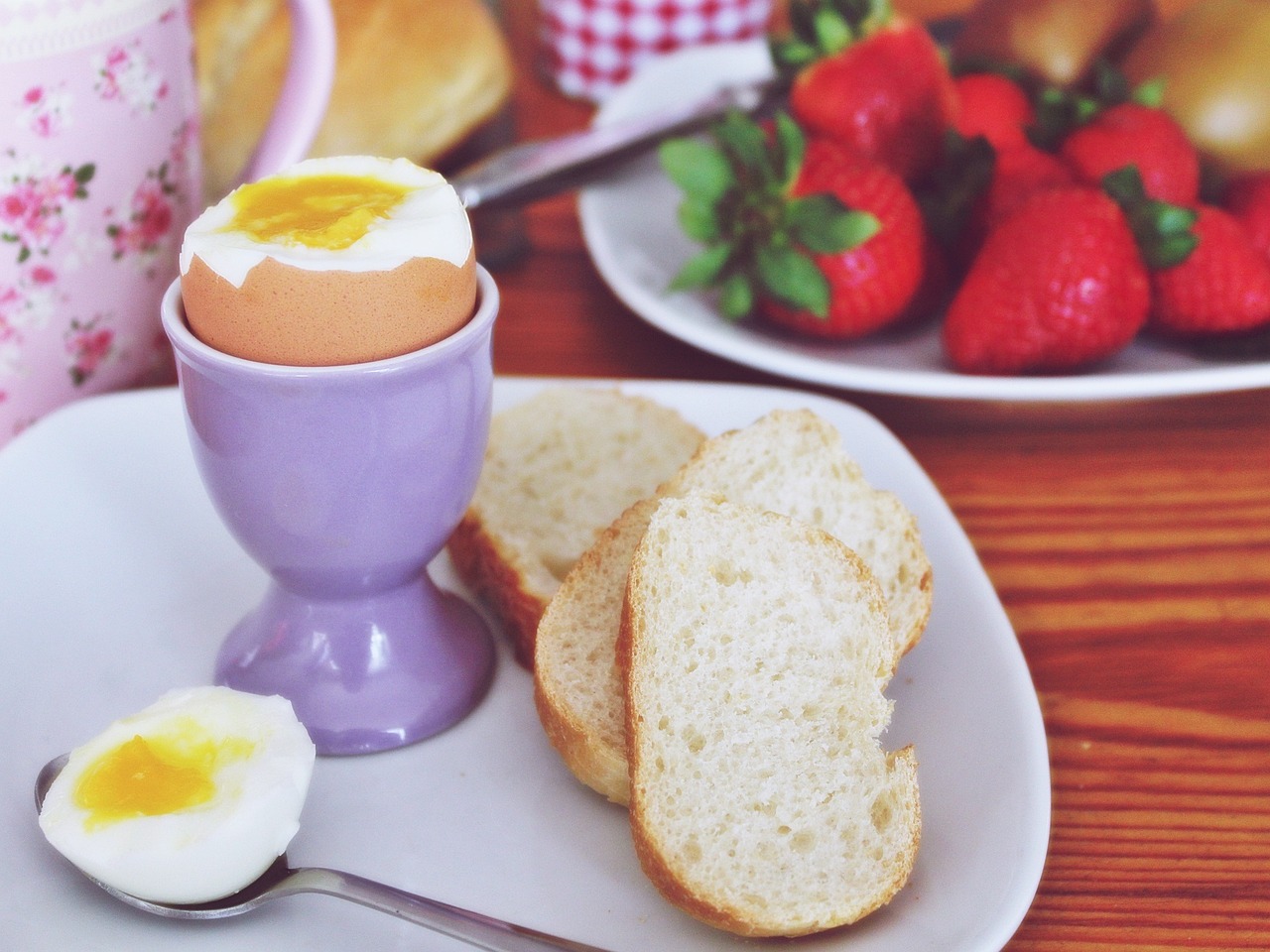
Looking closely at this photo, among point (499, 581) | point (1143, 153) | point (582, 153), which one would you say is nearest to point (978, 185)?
point (1143, 153)

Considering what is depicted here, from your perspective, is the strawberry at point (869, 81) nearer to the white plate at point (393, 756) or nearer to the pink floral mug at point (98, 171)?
the white plate at point (393, 756)

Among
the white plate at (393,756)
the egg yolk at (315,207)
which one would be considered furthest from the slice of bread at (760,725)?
the egg yolk at (315,207)

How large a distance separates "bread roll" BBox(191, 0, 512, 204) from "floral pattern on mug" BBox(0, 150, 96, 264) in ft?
1.78

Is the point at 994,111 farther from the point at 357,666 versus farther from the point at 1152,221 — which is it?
the point at 357,666

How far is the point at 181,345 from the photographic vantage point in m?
0.69

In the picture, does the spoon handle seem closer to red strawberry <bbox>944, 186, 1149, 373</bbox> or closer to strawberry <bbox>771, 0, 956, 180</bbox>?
red strawberry <bbox>944, 186, 1149, 373</bbox>

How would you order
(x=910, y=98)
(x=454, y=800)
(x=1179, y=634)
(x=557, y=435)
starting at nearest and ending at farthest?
(x=454, y=800), (x=1179, y=634), (x=557, y=435), (x=910, y=98)

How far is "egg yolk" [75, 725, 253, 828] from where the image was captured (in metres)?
0.65

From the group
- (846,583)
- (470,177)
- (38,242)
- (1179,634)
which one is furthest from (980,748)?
(470,177)

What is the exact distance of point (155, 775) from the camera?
2.17 ft

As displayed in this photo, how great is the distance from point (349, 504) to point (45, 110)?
47 centimetres

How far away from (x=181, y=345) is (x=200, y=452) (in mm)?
82

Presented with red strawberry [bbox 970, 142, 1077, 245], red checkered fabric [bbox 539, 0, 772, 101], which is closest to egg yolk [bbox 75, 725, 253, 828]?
red strawberry [bbox 970, 142, 1077, 245]

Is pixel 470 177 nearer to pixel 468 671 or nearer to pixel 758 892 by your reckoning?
pixel 468 671
